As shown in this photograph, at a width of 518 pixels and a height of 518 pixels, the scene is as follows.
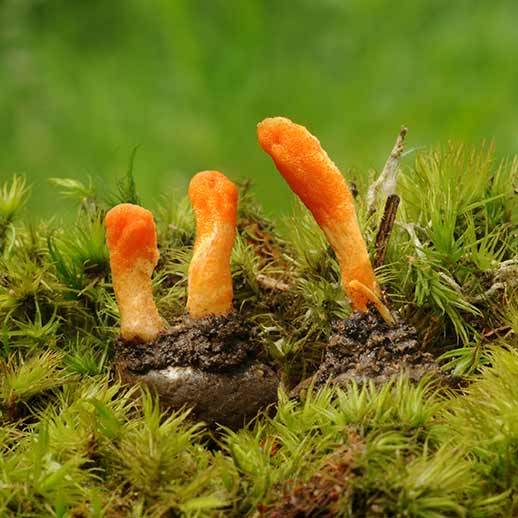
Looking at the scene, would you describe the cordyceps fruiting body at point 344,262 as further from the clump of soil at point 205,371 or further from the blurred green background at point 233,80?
the blurred green background at point 233,80

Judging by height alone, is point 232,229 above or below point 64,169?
above

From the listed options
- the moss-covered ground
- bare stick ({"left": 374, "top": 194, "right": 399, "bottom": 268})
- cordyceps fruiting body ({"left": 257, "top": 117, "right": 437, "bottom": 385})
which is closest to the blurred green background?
the moss-covered ground

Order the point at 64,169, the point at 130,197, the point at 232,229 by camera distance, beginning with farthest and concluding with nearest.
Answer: the point at 64,169 < the point at 130,197 < the point at 232,229

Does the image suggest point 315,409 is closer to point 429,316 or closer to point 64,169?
point 429,316

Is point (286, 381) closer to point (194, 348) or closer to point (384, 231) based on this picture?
point (194, 348)

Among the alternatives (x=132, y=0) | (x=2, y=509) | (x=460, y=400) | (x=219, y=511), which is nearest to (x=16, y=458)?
(x=2, y=509)

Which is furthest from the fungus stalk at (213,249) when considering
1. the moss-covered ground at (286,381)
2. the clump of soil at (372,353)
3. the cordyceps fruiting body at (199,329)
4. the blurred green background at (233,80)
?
the blurred green background at (233,80)
